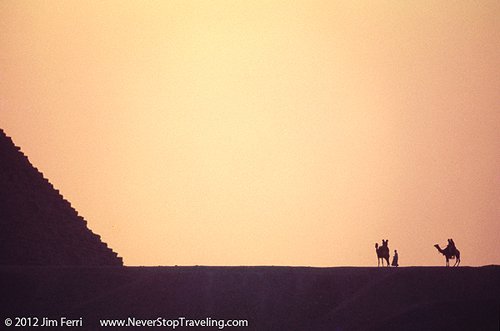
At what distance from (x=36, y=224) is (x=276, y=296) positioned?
9751 mm

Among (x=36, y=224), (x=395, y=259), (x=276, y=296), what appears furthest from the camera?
(x=395, y=259)

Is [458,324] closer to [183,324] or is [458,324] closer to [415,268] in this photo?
[415,268]

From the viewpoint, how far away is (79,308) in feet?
71.6

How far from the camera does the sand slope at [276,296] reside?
20.0 metres

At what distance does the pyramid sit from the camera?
1058 inches

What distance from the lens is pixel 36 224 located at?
92.2 ft

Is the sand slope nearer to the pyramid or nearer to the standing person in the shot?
the pyramid

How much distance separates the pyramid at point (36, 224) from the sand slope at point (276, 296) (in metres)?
3.25

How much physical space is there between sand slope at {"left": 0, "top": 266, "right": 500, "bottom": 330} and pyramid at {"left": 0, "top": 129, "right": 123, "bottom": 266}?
3.25 metres

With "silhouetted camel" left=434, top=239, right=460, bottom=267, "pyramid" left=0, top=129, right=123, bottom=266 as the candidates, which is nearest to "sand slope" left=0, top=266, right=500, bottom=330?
"pyramid" left=0, top=129, right=123, bottom=266

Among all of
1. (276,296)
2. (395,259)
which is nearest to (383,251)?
(395,259)

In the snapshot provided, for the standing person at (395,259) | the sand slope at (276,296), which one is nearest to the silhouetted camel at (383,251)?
the standing person at (395,259)

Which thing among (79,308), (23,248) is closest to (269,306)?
(79,308)

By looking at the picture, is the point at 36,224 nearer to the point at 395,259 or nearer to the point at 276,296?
the point at 276,296
